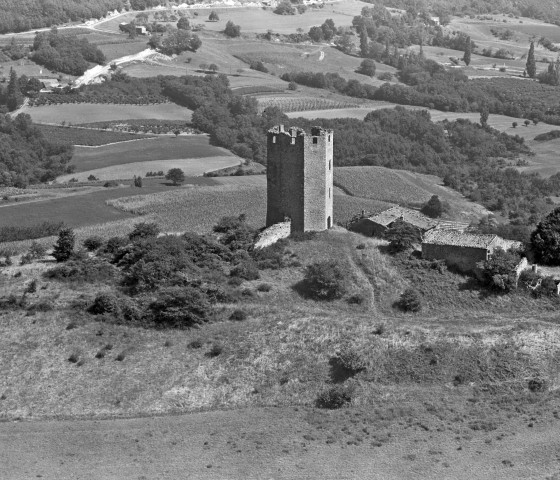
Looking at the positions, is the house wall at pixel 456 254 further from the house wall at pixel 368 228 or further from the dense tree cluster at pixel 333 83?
the dense tree cluster at pixel 333 83

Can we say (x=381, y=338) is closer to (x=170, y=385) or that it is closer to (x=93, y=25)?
(x=170, y=385)

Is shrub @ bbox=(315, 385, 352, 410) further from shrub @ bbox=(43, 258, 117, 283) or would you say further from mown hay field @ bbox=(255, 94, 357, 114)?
mown hay field @ bbox=(255, 94, 357, 114)

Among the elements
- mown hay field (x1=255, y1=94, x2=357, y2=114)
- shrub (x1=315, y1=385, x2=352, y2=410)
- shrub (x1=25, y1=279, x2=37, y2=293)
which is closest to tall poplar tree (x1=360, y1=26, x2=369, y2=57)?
mown hay field (x1=255, y1=94, x2=357, y2=114)

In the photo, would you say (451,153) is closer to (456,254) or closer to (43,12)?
(456,254)

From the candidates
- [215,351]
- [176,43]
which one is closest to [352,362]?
[215,351]

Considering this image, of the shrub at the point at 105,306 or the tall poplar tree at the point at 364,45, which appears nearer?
the shrub at the point at 105,306

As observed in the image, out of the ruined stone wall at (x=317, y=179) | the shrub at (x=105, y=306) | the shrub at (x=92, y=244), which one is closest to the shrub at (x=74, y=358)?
the shrub at (x=105, y=306)

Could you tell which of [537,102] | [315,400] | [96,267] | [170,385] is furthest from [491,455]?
[537,102]
